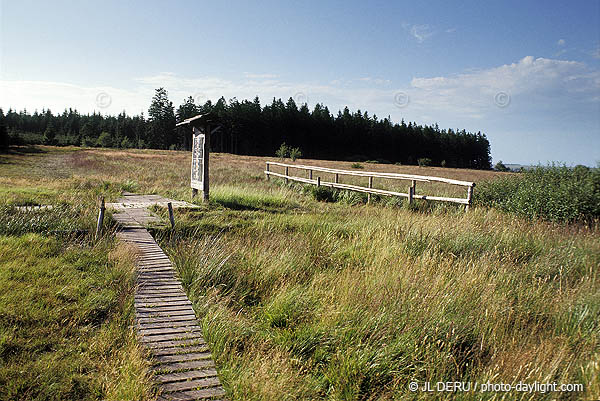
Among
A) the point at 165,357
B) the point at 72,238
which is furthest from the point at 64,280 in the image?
the point at 165,357

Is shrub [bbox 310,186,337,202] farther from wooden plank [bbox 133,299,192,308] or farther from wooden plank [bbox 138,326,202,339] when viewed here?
wooden plank [bbox 138,326,202,339]

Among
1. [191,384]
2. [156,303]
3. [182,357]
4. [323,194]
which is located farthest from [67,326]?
[323,194]

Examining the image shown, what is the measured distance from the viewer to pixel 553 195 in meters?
8.84

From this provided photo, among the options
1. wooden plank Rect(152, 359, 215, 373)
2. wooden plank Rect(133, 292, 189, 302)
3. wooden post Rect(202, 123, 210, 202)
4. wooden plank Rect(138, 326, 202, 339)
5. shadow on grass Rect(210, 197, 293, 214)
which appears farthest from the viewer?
wooden post Rect(202, 123, 210, 202)

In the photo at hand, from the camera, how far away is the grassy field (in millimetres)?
3105

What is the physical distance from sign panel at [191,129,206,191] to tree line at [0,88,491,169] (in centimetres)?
5620

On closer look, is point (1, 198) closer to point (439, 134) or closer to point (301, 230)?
point (301, 230)

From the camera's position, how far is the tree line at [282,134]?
234ft

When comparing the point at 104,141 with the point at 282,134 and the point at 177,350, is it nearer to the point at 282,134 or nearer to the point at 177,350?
the point at 282,134

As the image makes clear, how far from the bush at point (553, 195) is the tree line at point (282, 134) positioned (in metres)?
59.7

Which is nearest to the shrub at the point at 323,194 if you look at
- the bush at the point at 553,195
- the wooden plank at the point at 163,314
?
the bush at the point at 553,195

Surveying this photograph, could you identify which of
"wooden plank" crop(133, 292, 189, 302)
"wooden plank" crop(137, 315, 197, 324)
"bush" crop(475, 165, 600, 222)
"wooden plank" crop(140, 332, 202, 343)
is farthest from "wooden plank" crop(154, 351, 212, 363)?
"bush" crop(475, 165, 600, 222)

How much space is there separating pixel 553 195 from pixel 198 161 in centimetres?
956

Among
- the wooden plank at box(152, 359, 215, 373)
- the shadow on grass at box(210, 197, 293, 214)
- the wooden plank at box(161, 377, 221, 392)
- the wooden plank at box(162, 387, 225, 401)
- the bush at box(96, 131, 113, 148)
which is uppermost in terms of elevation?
the bush at box(96, 131, 113, 148)
